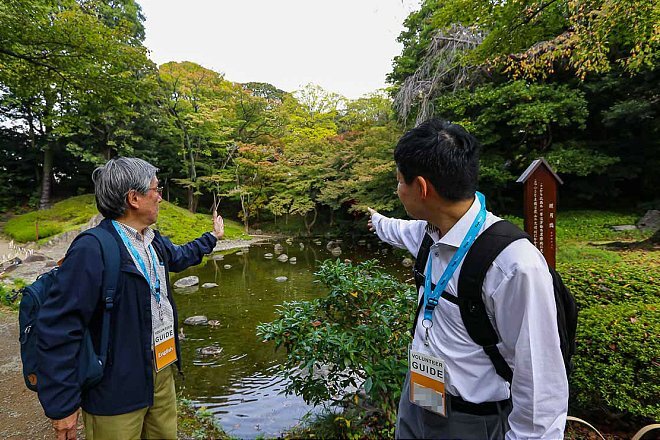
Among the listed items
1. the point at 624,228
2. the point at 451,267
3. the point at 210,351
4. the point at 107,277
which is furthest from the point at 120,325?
the point at 624,228

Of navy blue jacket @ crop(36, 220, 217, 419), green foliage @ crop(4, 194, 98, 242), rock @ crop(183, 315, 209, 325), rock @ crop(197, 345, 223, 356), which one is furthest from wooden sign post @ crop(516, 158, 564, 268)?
green foliage @ crop(4, 194, 98, 242)

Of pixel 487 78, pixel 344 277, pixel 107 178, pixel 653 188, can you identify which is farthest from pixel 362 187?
pixel 107 178

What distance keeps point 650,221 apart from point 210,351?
11.0m

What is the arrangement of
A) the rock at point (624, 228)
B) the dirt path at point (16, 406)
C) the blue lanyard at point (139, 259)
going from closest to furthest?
the blue lanyard at point (139, 259) < the dirt path at point (16, 406) < the rock at point (624, 228)

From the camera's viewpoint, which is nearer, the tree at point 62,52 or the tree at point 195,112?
the tree at point 62,52

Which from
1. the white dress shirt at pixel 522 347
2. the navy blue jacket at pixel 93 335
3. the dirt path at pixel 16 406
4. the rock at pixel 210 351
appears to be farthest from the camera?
A: the rock at pixel 210 351

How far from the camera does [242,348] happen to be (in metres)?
5.04

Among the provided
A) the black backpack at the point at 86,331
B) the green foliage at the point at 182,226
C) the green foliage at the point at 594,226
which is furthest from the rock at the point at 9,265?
the green foliage at the point at 594,226

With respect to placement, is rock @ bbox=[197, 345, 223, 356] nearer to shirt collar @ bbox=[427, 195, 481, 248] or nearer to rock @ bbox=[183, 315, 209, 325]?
rock @ bbox=[183, 315, 209, 325]

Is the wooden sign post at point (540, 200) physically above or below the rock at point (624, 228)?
above

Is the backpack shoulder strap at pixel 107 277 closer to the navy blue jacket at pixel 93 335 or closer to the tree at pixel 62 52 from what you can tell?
the navy blue jacket at pixel 93 335

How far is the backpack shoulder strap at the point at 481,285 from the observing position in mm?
981

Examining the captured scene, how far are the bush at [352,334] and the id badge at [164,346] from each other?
30.3 inches

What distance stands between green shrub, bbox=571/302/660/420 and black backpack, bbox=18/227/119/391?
9.27ft
